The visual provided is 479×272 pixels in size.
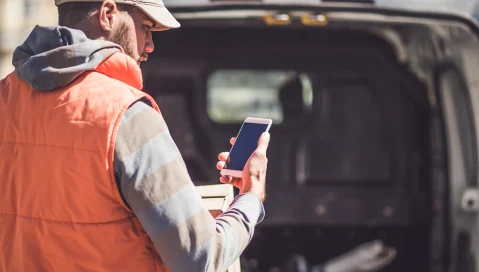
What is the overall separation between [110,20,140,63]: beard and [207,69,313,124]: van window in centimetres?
277

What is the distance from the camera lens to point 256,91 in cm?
552

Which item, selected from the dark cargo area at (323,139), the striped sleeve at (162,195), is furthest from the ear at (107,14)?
the dark cargo area at (323,139)

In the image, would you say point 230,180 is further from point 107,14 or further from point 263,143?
point 107,14

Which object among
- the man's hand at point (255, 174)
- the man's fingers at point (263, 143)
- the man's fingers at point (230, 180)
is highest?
the man's fingers at point (263, 143)

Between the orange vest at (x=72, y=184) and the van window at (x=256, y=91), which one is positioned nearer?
the orange vest at (x=72, y=184)

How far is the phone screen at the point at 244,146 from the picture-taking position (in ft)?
8.12

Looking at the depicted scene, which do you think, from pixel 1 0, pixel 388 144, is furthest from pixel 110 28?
pixel 1 0

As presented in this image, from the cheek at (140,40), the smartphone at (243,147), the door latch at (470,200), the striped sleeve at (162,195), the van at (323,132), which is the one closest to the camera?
the striped sleeve at (162,195)

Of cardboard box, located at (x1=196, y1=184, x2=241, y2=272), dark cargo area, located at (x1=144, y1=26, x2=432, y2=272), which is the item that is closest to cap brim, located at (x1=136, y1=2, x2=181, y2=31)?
cardboard box, located at (x1=196, y1=184, x2=241, y2=272)

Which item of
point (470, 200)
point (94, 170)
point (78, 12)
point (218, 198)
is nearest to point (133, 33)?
point (78, 12)

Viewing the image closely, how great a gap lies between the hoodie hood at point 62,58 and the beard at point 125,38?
7 cm

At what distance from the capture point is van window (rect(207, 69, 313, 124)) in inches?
204

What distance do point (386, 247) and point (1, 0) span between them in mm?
22485

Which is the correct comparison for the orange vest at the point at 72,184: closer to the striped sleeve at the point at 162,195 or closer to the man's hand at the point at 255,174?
the striped sleeve at the point at 162,195
